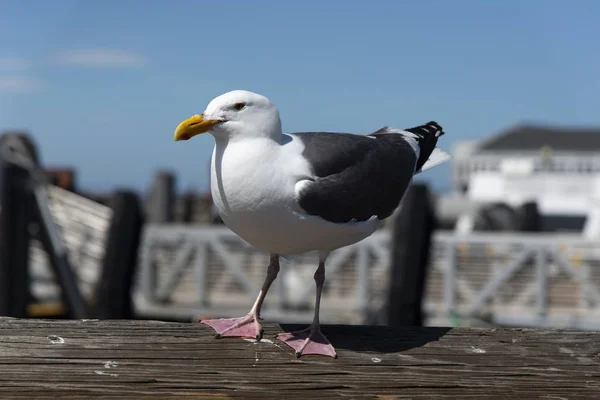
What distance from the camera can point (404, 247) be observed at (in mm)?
10219

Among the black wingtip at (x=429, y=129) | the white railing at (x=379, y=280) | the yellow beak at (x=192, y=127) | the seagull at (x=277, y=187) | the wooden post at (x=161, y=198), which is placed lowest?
the white railing at (x=379, y=280)

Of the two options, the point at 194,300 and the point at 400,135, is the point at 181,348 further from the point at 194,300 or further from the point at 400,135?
the point at 194,300

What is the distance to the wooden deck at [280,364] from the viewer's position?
107 inches

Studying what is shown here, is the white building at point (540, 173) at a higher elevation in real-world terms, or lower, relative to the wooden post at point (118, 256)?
→ higher

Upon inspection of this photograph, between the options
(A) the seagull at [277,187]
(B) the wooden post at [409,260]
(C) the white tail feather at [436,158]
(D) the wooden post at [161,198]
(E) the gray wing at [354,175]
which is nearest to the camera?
(A) the seagull at [277,187]

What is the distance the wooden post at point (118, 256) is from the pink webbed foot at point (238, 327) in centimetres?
764

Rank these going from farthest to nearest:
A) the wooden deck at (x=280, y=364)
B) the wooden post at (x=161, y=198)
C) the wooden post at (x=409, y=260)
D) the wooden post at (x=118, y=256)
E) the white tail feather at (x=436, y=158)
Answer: the wooden post at (x=161, y=198), the wooden post at (x=118, y=256), the wooden post at (x=409, y=260), the white tail feather at (x=436, y=158), the wooden deck at (x=280, y=364)

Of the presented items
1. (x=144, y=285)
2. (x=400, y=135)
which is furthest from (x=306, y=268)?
(x=400, y=135)

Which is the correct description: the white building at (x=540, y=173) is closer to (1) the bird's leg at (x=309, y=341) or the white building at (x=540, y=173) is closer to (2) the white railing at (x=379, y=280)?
(2) the white railing at (x=379, y=280)

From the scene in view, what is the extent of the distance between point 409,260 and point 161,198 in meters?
12.8

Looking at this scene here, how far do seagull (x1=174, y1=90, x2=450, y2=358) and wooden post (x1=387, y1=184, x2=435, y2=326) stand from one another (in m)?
6.63

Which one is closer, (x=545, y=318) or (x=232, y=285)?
(x=545, y=318)

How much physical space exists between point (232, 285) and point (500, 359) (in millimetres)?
12462

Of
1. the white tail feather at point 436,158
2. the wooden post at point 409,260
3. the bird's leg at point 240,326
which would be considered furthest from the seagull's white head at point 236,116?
the wooden post at point 409,260
